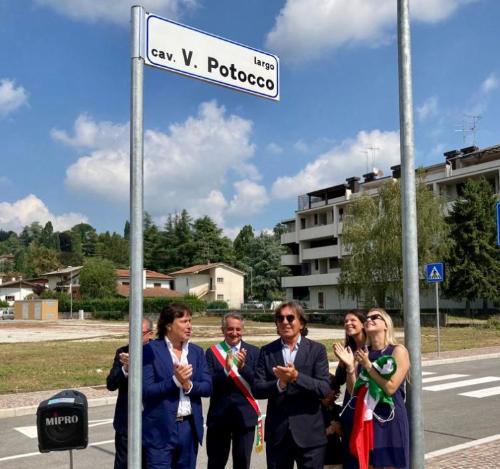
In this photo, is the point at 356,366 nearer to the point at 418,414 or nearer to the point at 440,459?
the point at 418,414

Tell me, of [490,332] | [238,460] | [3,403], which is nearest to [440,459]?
[238,460]

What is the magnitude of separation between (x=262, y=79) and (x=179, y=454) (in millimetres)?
2642

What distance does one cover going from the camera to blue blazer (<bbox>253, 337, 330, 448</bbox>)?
4.09 meters

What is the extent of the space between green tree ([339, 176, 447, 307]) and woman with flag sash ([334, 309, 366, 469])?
109 feet

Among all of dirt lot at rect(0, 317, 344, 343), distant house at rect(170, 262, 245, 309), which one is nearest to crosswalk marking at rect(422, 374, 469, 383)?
dirt lot at rect(0, 317, 344, 343)

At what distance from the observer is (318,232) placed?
69375 mm

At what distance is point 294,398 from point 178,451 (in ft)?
2.99

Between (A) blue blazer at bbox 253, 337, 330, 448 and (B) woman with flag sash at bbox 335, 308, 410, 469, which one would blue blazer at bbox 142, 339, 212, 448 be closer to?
(A) blue blazer at bbox 253, 337, 330, 448

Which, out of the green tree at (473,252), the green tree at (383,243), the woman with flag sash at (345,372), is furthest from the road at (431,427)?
the green tree at (473,252)

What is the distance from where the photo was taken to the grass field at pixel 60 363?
14.2 meters

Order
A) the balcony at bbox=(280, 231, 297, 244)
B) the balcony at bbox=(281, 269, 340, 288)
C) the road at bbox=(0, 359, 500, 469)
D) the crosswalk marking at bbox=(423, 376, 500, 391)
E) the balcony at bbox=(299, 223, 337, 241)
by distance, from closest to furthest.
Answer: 1. the road at bbox=(0, 359, 500, 469)
2. the crosswalk marking at bbox=(423, 376, 500, 391)
3. the balcony at bbox=(281, 269, 340, 288)
4. the balcony at bbox=(299, 223, 337, 241)
5. the balcony at bbox=(280, 231, 297, 244)

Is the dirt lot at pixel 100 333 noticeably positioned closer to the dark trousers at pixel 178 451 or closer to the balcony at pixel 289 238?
the dark trousers at pixel 178 451

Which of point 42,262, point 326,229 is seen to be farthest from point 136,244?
point 42,262

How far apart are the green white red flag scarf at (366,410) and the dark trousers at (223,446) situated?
106cm
